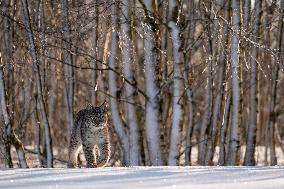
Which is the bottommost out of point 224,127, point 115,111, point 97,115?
point 224,127

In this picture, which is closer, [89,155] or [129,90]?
[89,155]

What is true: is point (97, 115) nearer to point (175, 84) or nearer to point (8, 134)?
point (175, 84)

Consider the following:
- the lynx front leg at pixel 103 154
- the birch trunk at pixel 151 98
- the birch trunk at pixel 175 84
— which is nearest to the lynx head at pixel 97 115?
the lynx front leg at pixel 103 154

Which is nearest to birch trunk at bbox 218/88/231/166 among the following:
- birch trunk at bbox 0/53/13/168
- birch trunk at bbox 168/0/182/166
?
birch trunk at bbox 168/0/182/166

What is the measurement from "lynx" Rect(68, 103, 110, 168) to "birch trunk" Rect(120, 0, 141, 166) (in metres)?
0.83

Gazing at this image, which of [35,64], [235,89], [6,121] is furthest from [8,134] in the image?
[235,89]

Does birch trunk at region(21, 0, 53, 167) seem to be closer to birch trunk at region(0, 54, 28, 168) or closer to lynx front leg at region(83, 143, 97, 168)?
birch trunk at region(0, 54, 28, 168)

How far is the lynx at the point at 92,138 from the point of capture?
25.1ft

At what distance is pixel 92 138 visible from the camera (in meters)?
7.79

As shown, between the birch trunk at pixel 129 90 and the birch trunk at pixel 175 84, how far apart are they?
24.4 inches

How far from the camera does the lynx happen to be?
301 inches

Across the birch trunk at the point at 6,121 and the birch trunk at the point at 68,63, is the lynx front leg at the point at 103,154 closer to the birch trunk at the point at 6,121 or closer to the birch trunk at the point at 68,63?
the birch trunk at the point at 6,121

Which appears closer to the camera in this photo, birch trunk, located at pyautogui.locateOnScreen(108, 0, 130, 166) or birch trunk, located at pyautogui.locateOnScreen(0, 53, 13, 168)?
birch trunk, located at pyautogui.locateOnScreen(0, 53, 13, 168)

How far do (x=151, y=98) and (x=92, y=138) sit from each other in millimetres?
1100
